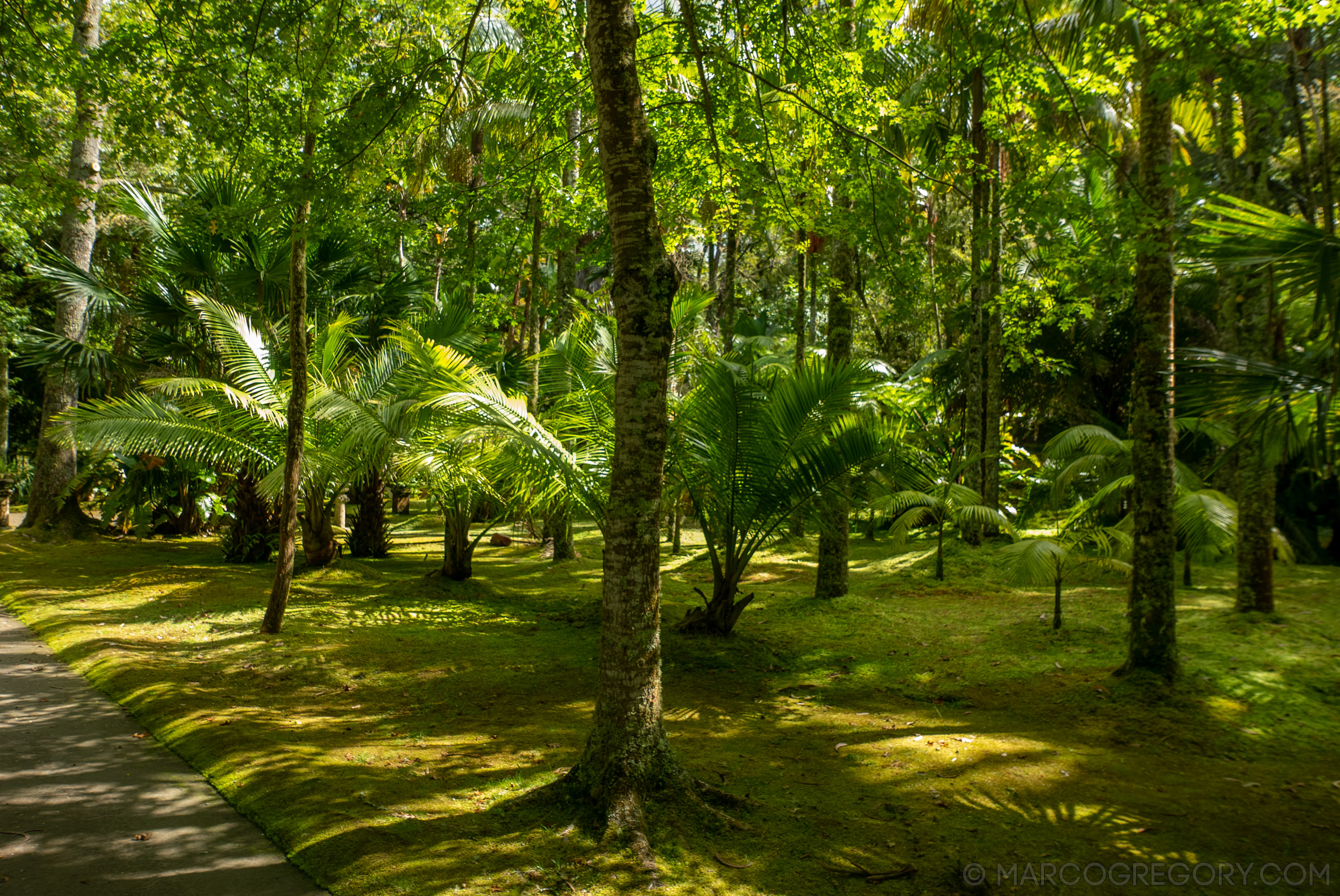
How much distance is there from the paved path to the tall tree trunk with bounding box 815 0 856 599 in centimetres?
624

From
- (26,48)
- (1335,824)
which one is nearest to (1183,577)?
(1335,824)

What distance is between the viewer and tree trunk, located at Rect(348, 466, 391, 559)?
12.4 metres

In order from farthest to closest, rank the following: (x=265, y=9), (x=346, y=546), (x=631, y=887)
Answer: (x=346, y=546), (x=265, y=9), (x=631, y=887)

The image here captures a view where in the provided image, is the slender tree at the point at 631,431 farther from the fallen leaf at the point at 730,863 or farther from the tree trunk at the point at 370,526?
the tree trunk at the point at 370,526

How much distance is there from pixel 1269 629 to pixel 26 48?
36.7ft

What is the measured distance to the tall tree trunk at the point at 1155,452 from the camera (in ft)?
19.5

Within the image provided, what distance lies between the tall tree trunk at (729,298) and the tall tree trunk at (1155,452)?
3820 millimetres

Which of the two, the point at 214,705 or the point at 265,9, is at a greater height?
the point at 265,9

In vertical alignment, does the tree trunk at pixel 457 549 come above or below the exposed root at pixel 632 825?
above

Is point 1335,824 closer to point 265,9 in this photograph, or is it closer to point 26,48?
point 265,9

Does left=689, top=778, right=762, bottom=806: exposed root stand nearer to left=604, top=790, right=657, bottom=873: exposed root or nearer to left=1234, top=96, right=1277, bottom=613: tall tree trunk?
left=604, top=790, right=657, bottom=873: exposed root

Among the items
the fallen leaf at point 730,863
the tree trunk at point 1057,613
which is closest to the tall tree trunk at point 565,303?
the tree trunk at point 1057,613

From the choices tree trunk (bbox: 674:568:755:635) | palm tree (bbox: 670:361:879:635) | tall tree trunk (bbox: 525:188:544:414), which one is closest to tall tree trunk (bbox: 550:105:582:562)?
tall tree trunk (bbox: 525:188:544:414)

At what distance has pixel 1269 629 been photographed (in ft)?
23.3
